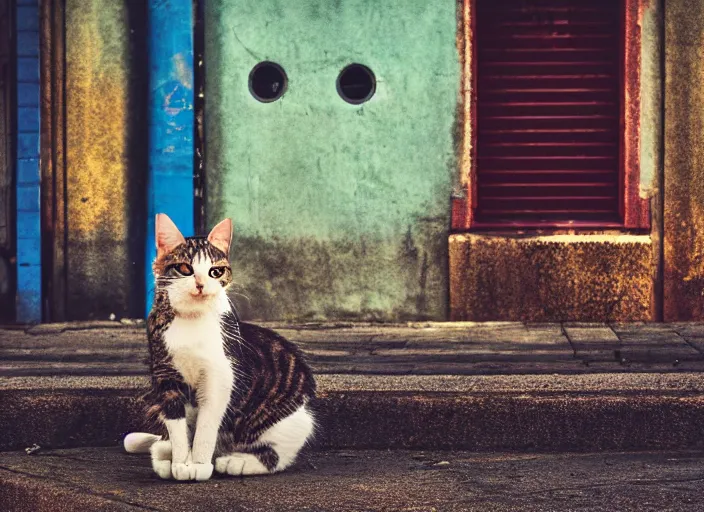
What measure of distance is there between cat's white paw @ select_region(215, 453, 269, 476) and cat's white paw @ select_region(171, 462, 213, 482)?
0.39 ft

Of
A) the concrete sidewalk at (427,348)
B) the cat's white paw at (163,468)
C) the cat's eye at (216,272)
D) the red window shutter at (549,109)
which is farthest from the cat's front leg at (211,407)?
the red window shutter at (549,109)

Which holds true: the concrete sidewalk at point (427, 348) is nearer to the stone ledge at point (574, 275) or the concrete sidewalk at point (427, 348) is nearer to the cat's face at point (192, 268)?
the stone ledge at point (574, 275)

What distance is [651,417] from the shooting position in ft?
16.4

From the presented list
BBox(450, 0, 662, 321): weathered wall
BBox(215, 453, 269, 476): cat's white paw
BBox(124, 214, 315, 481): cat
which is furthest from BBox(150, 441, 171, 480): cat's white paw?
BBox(450, 0, 662, 321): weathered wall

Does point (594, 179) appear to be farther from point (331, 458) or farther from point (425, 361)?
point (331, 458)

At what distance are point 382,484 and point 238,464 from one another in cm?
56

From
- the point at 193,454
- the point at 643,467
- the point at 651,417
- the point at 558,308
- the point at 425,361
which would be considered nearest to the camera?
the point at 193,454

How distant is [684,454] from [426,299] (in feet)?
13.6

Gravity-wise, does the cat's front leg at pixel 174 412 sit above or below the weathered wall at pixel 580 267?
below

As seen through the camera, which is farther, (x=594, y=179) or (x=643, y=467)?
Result: (x=594, y=179)

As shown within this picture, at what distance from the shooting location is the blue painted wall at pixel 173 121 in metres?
8.91

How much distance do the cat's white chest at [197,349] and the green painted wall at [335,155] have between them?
5.06 metres

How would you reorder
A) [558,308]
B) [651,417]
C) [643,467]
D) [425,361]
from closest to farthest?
[643,467] → [651,417] → [425,361] → [558,308]

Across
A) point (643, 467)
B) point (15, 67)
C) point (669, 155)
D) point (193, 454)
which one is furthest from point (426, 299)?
point (193, 454)
